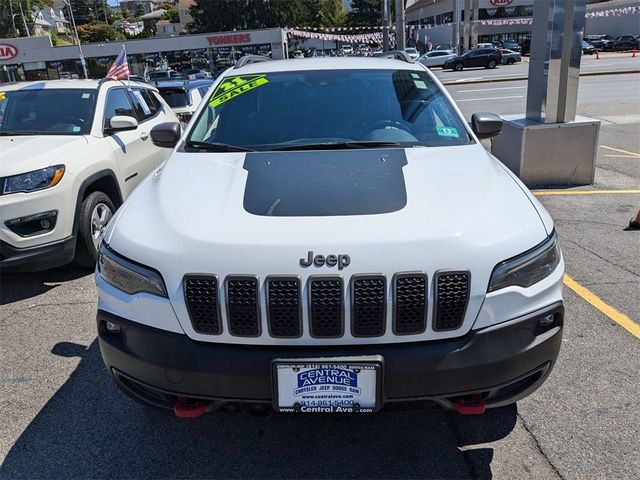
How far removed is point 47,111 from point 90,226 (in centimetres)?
155

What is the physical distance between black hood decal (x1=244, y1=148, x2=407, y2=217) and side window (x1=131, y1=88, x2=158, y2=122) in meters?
3.90

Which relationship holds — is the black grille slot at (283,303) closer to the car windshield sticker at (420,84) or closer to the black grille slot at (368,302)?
the black grille slot at (368,302)

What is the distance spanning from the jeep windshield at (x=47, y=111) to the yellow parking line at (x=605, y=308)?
4598 millimetres

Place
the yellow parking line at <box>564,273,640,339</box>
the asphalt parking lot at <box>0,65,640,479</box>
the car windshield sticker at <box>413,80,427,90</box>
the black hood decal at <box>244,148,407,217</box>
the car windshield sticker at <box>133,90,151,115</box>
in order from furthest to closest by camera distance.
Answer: the car windshield sticker at <box>133,90,151,115</box> → the car windshield sticker at <box>413,80,427,90</box> → the yellow parking line at <box>564,273,640,339</box> → the asphalt parking lot at <box>0,65,640,479</box> → the black hood decal at <box>244,148,407,217</box>

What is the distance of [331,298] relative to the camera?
2076mm

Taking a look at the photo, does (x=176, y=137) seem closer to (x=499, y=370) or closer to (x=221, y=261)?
(x=221, y=261)

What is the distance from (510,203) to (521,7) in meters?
78.1

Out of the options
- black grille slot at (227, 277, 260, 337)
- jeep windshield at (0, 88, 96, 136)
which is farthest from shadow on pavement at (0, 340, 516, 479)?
jeep windshield at (0, 88, 96, 136)

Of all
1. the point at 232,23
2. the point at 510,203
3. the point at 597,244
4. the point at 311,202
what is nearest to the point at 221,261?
the point at 311,202

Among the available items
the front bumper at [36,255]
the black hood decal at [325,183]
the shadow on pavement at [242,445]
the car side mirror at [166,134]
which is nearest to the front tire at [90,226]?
the front bumper at [36,255]

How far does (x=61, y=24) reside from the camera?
140 metres

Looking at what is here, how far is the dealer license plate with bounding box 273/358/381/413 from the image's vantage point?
2084 mm

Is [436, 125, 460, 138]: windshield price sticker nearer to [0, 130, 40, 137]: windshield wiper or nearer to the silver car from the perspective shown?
[0, 130, 40, 137]: windshield wiper

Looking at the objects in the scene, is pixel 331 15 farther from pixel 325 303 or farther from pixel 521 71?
pixel 325 303
